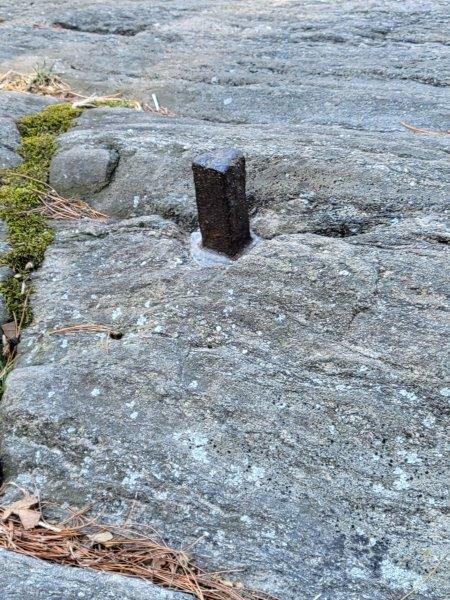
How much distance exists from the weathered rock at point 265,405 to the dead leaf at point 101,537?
3.3 inches

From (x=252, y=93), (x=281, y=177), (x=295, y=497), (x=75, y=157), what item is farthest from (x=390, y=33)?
(x=295, y=497)

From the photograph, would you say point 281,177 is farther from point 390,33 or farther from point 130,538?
point 390,33

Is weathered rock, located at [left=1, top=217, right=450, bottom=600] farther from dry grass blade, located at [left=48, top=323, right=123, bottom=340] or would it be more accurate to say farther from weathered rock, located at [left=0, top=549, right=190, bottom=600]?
weathered rock, located at [left=0, top=549, right=190, bottom=600]

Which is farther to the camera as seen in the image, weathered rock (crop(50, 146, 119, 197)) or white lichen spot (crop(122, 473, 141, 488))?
weathered rock (crop(50, 146, 119, 197))

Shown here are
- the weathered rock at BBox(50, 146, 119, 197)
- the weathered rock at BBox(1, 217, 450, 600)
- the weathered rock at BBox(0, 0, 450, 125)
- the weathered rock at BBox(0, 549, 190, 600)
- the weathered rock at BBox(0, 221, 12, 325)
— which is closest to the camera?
the weathered rock at BBox(0, 549, 190, 600)

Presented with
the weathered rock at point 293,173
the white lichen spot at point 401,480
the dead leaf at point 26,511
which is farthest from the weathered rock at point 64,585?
the weathered rock at point 293,173

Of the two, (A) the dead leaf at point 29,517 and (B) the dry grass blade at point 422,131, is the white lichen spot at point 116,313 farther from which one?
(B) the dry grass blade at point 422,131

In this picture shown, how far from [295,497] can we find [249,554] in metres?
0.23

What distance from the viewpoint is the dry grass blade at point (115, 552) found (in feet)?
6.37

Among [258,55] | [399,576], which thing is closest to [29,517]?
[399,576]

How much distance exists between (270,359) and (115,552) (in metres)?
0.86

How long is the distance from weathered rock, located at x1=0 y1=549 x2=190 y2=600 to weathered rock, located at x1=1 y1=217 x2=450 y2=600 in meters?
0.21

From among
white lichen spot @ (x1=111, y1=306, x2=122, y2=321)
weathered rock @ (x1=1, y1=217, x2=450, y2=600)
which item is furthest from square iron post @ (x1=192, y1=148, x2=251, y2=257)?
white lichen spot @ (x1=111, y1=306, x2=122, y2=321)

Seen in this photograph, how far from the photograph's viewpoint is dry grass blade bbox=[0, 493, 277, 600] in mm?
1941
